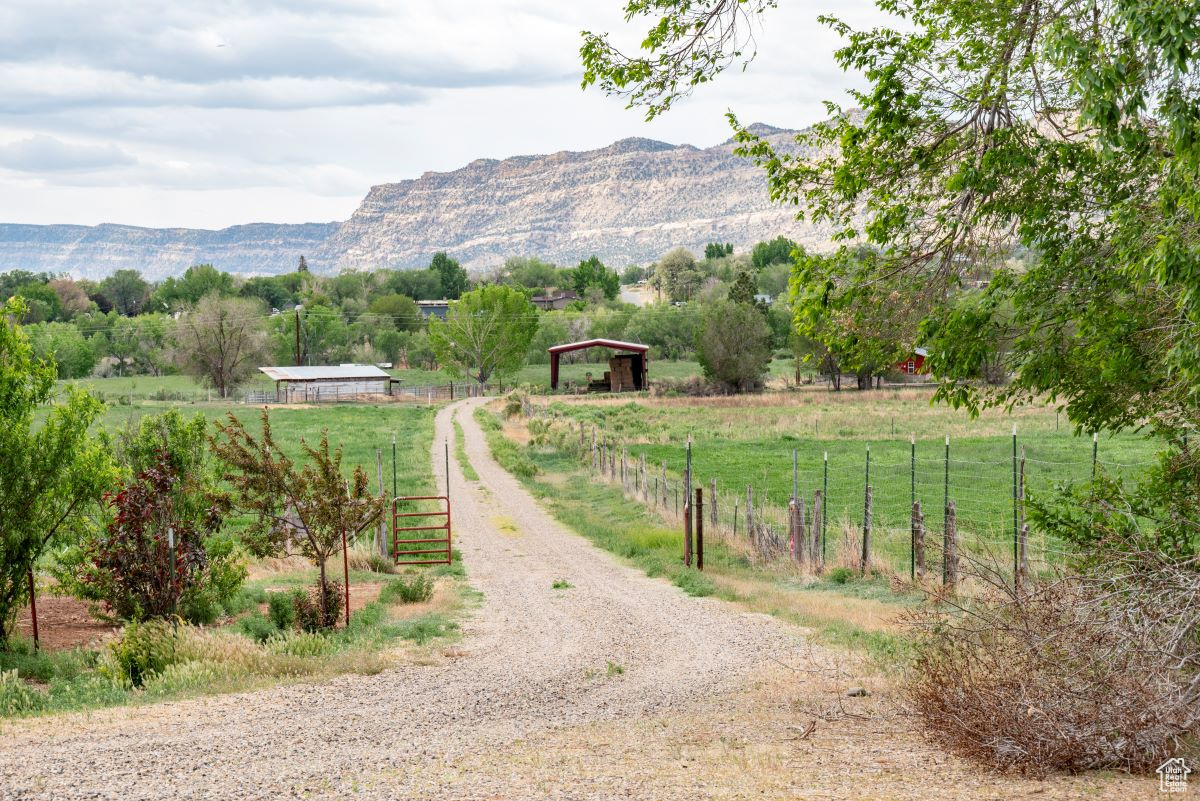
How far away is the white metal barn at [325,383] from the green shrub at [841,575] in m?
67.0

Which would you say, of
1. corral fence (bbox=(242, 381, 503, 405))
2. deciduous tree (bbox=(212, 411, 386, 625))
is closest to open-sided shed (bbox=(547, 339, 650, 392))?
corral fence (bbox=(242, 381, 503, 405))

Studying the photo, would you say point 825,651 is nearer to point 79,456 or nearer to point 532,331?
point 79,456

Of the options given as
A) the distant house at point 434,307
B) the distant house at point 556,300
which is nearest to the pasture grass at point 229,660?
the distant house at point 434,307

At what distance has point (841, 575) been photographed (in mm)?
18531

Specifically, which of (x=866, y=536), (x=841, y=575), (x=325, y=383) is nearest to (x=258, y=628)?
(x=841, y=575)

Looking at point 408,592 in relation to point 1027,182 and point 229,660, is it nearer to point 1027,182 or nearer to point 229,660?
point 229,660

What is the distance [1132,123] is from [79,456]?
13517 millimetres

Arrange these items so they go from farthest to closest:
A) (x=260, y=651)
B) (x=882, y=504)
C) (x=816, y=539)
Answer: (x=882, y=504)
(x=816, y=539)
(x=260, y=651)

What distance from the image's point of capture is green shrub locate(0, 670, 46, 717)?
11.3 meters

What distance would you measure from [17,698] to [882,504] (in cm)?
1999

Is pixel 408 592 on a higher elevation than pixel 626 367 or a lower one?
lower

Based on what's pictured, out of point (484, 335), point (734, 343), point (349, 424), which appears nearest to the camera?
point (349, 424)

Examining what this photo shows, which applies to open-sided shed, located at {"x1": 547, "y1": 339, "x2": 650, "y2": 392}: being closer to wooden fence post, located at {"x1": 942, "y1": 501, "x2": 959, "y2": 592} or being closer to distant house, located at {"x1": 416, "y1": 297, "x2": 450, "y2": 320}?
wooden fence post, located at {"x1": 942, "y1": 501, "x2": 959, "y2": 592}

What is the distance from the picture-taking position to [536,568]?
2161 cm
